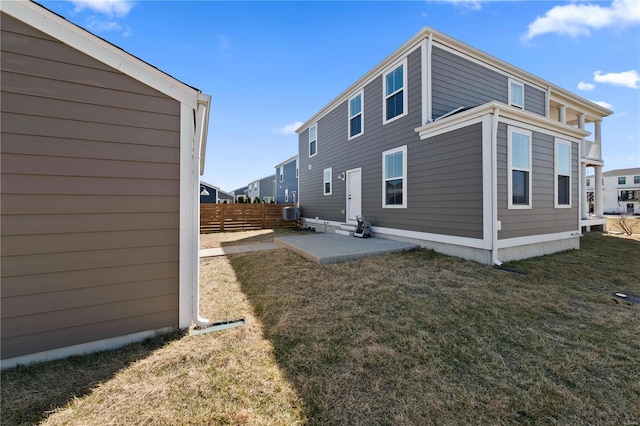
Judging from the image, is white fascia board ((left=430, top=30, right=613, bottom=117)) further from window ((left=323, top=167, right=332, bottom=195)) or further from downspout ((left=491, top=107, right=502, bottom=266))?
window ((left=323, top=167, right=332, bottom=195))

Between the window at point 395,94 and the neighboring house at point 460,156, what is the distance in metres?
0.03

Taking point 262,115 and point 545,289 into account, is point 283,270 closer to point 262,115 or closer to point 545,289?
point 545,289

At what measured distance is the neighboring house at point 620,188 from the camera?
33.8 metres

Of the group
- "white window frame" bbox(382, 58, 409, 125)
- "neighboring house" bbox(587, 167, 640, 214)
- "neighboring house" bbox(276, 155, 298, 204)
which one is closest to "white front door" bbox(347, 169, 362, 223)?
"white window frame" bbox(382, 58, 409, 125)

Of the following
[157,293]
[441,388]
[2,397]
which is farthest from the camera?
[157,293]

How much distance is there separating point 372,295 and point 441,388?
1.75m

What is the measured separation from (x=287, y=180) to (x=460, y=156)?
17.4 m

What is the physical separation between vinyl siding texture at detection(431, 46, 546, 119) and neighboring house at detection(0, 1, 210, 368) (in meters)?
5.88

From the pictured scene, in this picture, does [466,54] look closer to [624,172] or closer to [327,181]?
[327,181]

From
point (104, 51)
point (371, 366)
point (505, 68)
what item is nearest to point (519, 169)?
point (505, 68)

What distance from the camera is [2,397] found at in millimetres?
1705

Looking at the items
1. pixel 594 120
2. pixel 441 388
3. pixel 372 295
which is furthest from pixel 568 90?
pixel 441 388

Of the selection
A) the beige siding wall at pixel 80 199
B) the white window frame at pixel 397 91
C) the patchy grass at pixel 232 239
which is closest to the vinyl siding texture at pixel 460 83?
the white window frame at pixel 397 91

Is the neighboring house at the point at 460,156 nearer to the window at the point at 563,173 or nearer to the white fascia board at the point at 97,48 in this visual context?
the window at the point at 563,173
